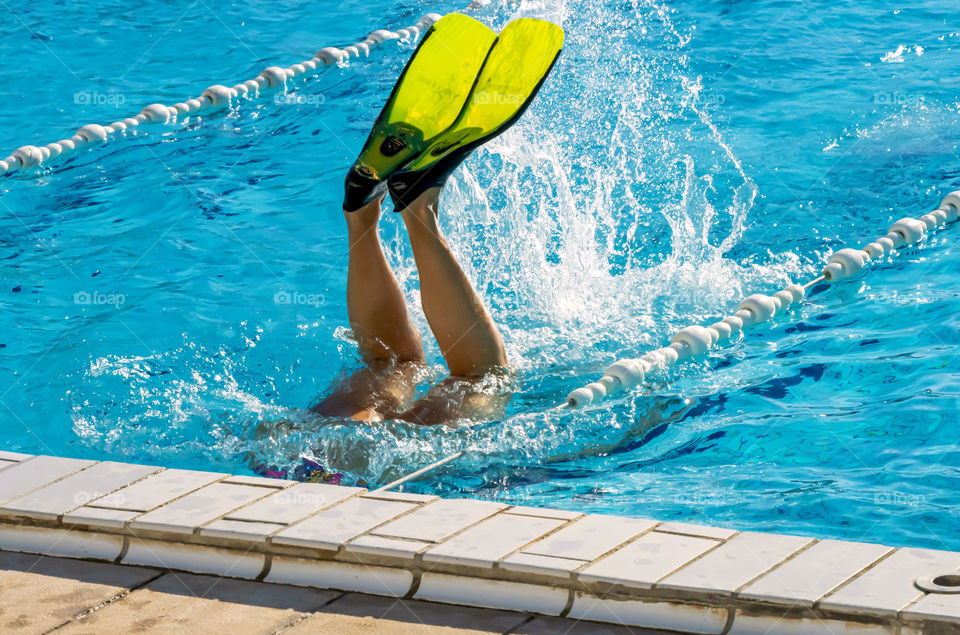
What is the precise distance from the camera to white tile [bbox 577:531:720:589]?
2.04m

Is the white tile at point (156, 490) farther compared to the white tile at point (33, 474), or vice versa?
the white tile at point (33, 474)

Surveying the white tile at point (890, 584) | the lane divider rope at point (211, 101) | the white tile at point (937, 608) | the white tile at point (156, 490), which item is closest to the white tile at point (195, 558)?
the white tile at point (156, 490)

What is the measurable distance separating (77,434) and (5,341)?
41.1 inches

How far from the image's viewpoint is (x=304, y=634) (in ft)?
6.61

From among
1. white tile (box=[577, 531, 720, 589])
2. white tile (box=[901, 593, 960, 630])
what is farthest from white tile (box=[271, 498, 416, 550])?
white tile (box=[901, 593, 960, 630])

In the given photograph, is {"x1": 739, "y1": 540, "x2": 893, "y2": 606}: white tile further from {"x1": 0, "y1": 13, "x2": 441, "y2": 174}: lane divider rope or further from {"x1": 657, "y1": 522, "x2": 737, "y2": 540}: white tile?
{"x1": 0, "y1": 13, "x2": 441, "y2": 174}: lane divider rope

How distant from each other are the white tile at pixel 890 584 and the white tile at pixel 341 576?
0.84 metres

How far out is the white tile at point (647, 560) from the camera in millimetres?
2035

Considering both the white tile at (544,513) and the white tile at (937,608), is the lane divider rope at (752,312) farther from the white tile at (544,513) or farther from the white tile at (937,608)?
the white tile at (937,608)

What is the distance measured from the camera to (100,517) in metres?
2.39

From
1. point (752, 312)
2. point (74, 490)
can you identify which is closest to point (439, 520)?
point (74, 490)

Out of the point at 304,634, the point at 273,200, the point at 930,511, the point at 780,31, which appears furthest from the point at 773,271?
the point at 780,31

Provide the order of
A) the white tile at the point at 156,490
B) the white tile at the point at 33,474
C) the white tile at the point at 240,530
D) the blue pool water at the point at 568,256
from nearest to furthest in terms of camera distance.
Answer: the white tile at the point at 240,530
the white tile at the point at 156,490
the white tile at the point at 33,474
the blue pool water at the point at 568,256

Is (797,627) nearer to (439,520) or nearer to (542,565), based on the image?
Result: (542,565)
